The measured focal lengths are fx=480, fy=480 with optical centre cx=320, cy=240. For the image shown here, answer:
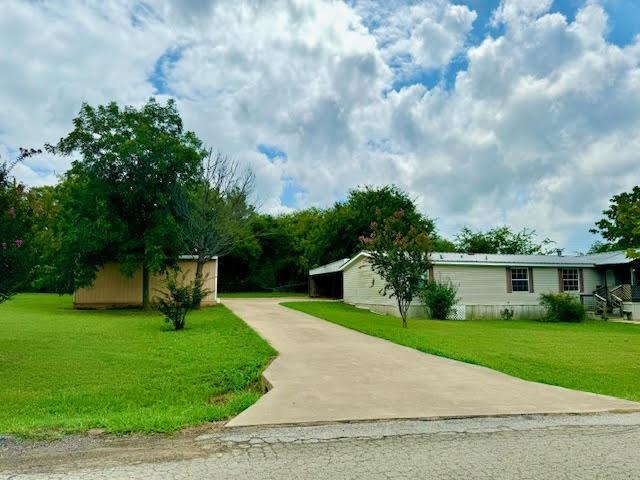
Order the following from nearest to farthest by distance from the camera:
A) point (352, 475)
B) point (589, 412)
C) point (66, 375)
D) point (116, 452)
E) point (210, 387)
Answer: point (352, 475) < point (116, 452) < point (589, 412) < point (210, 387) < point (66, 375)

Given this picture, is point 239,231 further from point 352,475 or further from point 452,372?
point 352,475

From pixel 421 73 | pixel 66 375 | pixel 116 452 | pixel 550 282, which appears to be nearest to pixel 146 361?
pixel 66 375

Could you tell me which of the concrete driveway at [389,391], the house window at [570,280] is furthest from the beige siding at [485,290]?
the concrete driveway at [389,391]

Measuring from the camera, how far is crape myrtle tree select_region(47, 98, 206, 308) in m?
21.2

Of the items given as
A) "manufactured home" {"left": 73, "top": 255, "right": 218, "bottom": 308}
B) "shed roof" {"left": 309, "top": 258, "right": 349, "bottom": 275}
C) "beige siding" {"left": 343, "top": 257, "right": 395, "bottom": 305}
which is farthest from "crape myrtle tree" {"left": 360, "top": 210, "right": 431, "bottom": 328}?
"shed roof" {"left": 309, "top": 258, "right": 349, "bottom": 275}

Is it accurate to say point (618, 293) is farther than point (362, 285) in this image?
No

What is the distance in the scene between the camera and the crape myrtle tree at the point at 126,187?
2116 centimetres

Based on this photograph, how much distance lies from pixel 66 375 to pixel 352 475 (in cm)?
629

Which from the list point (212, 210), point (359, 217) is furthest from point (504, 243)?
point (212, 210)

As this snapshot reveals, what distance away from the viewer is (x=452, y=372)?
8.14 meters

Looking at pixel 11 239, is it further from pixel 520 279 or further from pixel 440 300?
pixel 520 279

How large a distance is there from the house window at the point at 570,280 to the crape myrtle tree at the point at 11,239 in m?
24.1

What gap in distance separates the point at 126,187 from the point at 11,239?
13.6 metres

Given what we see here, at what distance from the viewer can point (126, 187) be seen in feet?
72.1
